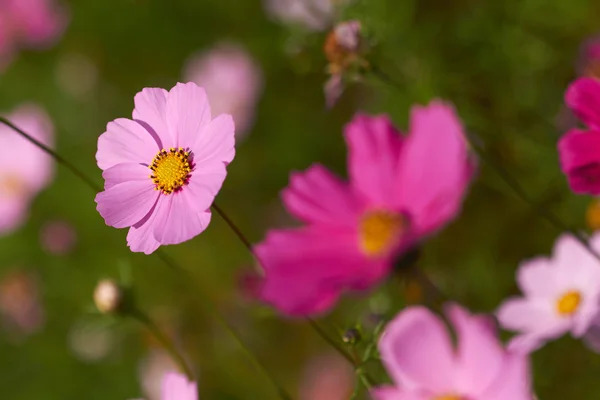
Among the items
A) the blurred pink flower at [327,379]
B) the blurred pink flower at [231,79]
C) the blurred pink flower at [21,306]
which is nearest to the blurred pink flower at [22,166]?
the blurred pink flower at [21,306]

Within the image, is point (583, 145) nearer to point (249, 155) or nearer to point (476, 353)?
point (476, 353)

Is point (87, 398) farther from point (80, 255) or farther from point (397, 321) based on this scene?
point (397, 321)

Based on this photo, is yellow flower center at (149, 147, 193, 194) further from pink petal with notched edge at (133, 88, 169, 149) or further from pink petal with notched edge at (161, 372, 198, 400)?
pink petal with notched edge at (161, 372, 198, 400)

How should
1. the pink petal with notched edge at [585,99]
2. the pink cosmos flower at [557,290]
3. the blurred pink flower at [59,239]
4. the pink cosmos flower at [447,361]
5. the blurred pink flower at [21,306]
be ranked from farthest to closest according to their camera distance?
the blurred pink flower at [21,306]
the blurred pink flower at [59,239]
the pink cosmos flower at [557,290]
the pink petal with notched edge at [585,99]
the pink cosmos flower at [447,361]

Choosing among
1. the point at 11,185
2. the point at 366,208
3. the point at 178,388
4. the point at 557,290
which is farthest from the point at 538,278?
the point at 11,185

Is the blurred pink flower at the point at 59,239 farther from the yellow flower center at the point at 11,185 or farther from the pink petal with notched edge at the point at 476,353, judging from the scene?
the pink petal with notched edge at the point at 476,353

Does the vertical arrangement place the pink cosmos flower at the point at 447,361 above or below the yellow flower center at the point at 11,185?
below
